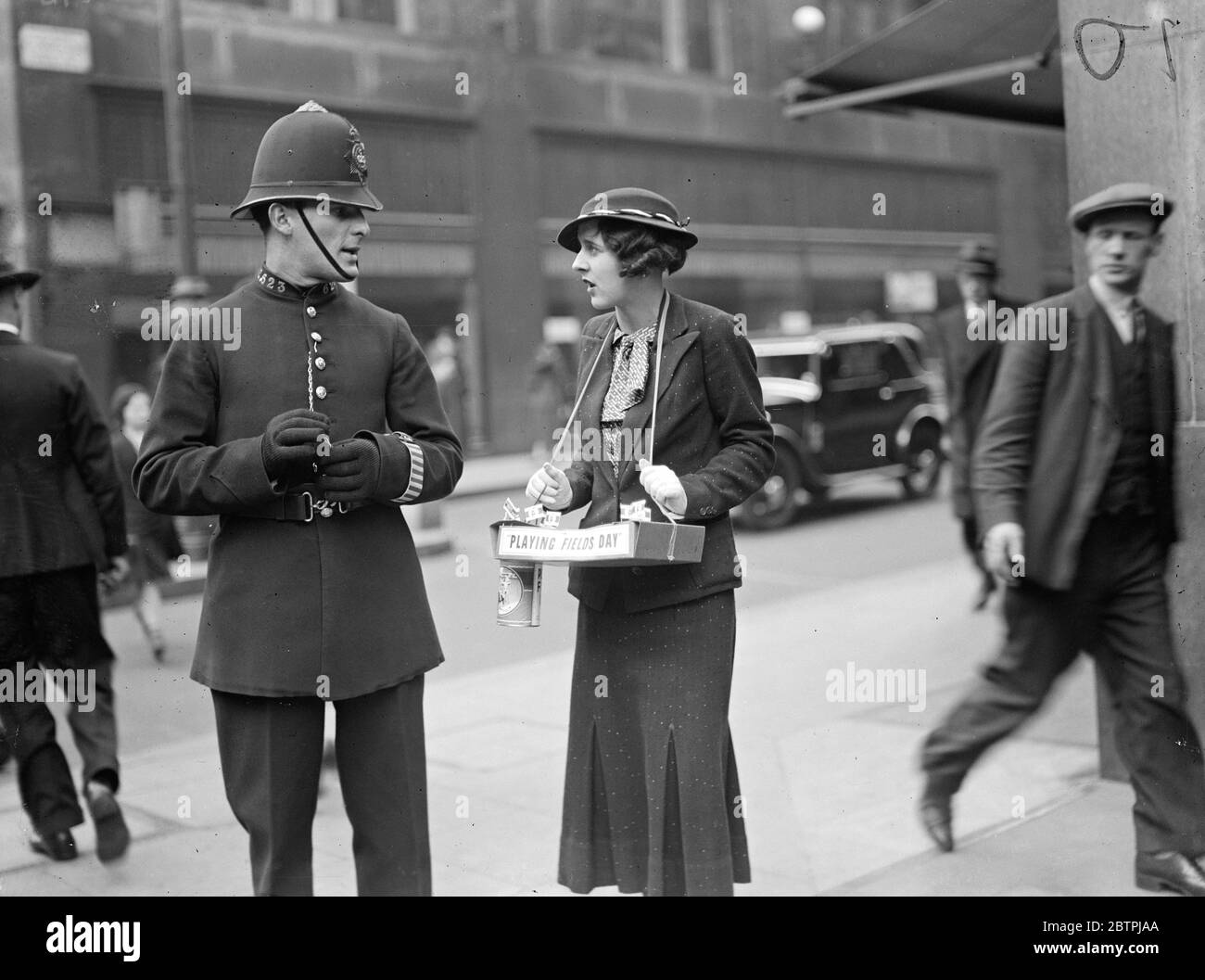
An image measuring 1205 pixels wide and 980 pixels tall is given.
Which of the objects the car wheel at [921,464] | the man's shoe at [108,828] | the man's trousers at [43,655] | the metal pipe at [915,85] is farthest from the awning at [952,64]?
the car wheel at [921,464]

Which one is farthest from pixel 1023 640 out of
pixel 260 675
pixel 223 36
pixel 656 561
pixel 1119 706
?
pixel 223 36

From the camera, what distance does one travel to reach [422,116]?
4.83m

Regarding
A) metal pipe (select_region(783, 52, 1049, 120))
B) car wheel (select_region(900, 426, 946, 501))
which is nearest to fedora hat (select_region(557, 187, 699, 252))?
metal pipe (select_region(783, 52, 1049, 120))

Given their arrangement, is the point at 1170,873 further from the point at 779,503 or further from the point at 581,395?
the point at 779,503

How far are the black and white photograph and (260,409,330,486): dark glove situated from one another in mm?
14

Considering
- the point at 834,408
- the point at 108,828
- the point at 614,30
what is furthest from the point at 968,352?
the point at 834,408

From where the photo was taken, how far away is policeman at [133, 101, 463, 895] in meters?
3.09

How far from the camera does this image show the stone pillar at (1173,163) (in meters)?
4.31

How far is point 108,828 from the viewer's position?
179 inches

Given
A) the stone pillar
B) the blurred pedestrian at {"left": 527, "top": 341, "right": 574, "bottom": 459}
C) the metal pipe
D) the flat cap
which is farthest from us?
the metal pipe

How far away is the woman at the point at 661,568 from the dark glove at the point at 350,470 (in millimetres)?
486

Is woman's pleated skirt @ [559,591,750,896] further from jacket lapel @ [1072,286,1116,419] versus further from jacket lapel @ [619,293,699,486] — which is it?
jacket lapel @ [1072,286,1116,419]

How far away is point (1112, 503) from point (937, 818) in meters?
1.10
